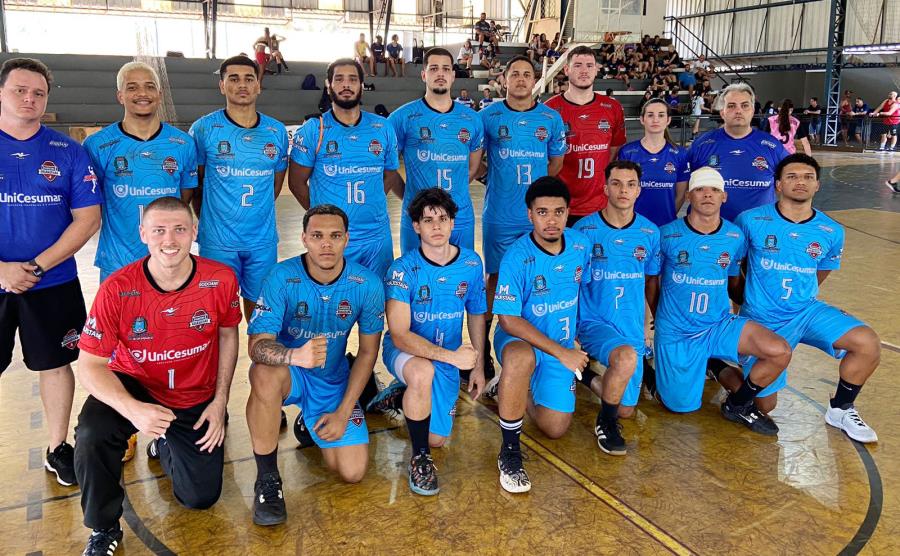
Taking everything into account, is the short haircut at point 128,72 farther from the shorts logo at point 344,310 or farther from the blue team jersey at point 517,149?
the blue team jersey at point 517,149

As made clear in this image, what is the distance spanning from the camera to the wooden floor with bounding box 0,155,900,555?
3.28m

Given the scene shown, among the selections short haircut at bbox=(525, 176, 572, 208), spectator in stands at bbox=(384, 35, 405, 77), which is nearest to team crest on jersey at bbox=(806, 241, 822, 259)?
short haircut at bbox=(525, 176, 572, 208)

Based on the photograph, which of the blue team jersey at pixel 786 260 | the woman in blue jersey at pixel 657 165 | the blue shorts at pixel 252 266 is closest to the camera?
the blue shorts at pixel 252 266

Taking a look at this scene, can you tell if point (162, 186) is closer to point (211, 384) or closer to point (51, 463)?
point (211, 384)

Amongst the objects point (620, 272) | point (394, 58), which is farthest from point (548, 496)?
point (394, 58)

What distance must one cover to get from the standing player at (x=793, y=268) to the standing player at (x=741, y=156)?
57 centimetres

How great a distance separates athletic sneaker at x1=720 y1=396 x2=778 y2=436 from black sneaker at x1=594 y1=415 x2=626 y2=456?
83 cm

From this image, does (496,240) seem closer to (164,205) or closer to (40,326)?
(164,205)

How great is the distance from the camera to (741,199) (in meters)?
5.51

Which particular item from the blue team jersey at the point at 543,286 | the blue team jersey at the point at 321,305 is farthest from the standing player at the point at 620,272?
the blue team jersey at the point at 321,305

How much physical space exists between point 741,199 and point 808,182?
2.69ft

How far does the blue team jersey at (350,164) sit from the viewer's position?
4770mm

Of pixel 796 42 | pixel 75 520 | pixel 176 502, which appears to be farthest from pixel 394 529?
pixel 796 42

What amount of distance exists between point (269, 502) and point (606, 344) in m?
2.23
